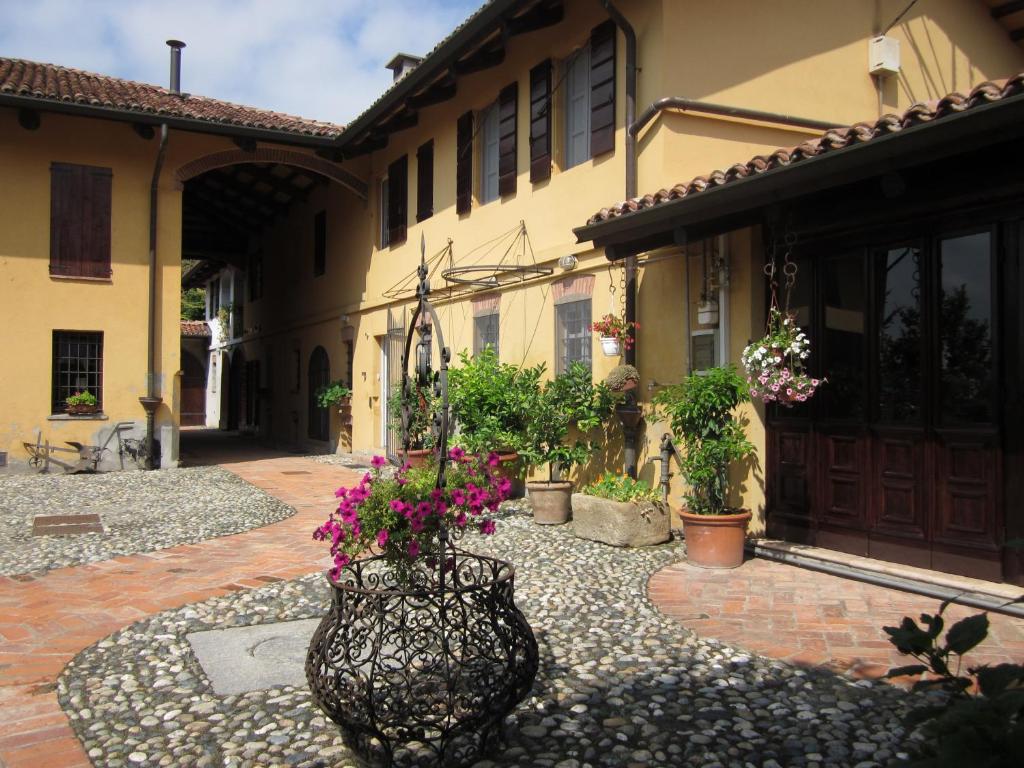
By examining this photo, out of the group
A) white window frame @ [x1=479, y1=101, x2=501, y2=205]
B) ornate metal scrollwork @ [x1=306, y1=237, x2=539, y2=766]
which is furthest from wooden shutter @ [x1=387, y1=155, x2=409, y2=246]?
ornate metal scrollwork @ [x1=306, y1=237, x2=539, y2=766]

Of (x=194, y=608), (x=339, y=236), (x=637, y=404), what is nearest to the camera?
(x=194, y=608)

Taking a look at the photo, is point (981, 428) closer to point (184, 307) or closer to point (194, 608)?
point (194, 608)

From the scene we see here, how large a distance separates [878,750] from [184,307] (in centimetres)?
3925

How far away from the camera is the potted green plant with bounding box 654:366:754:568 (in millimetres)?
5852

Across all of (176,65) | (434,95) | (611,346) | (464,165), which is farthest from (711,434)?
(176,65)

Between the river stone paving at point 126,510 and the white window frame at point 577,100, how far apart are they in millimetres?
5175

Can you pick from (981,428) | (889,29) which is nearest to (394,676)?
(981,428)

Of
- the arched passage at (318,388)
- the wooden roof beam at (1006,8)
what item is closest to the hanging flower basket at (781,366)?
the wooden roof beam at (1006,8)

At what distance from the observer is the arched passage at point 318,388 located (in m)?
16.6

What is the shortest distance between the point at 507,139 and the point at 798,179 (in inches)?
213

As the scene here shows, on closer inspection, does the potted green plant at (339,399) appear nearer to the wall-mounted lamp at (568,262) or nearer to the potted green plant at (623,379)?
the wall-mounted lamp at (568,262)

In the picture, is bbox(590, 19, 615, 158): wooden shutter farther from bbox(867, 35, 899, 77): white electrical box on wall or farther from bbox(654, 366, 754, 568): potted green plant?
bbox(654, 366, 754, 568): potted green plant

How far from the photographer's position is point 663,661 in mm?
3912

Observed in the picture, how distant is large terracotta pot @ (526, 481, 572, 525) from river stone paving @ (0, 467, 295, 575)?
2.78m
